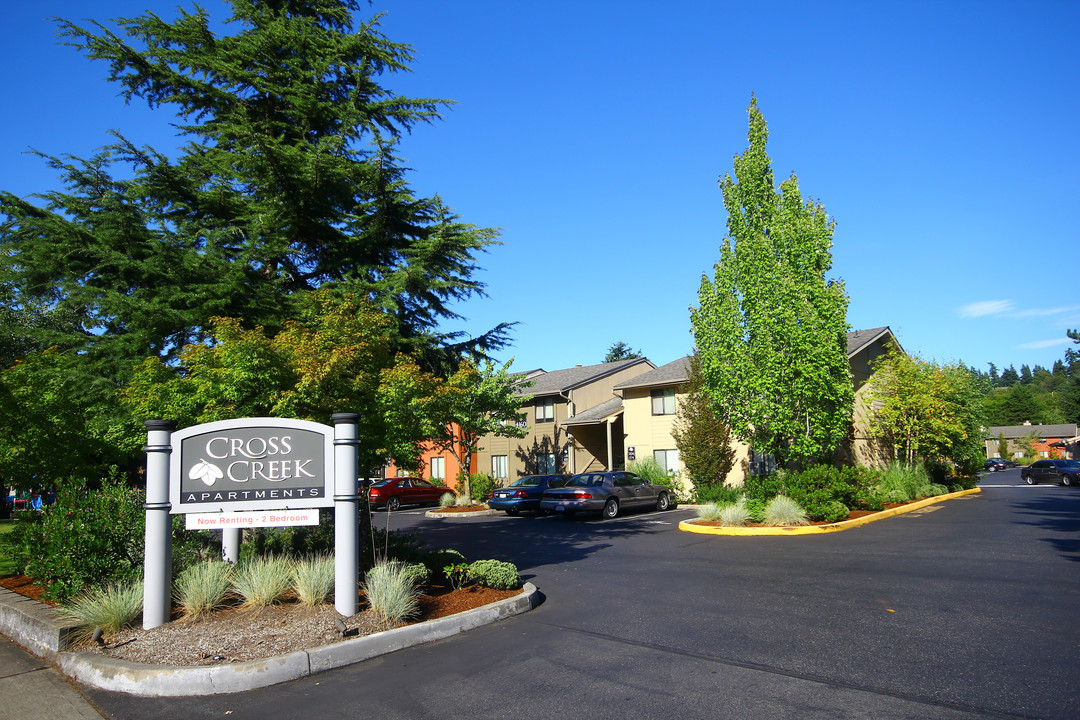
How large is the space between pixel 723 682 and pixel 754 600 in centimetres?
331

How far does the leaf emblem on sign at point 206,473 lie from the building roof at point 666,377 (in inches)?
849

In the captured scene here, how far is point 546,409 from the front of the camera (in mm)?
34250

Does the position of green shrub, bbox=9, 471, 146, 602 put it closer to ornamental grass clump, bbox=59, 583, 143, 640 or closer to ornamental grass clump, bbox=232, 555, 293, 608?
ornamental grass clump, bbox=59, 583, 143, 640

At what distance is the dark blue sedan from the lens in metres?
24.1

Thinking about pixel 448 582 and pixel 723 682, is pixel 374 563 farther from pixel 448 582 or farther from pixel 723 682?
pixel 723 682

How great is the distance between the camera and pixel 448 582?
9.31 metres

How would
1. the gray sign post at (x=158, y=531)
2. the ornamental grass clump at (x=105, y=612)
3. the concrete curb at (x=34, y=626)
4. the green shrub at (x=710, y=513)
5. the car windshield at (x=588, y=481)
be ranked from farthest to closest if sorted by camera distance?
1. the car windshield at (x=588, y=481)
2. the green shrub at (x=710, y=513)
3. the gray sign post at (x=158, y=531)
4. the ornamental grass clump at (x=105, y=612)
5. the concrete curb at (x=34, y=626)

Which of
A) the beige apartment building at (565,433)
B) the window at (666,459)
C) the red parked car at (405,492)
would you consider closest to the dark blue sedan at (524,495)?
the red parked car at (405,492)

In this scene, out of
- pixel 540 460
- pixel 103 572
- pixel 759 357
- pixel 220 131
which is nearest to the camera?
pixel 103 572

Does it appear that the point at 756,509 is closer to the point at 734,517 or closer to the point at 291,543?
the point at 734,517

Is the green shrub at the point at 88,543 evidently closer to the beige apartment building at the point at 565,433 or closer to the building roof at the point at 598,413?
the building roof at the point at 598,413

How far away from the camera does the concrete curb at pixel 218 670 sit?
564cm

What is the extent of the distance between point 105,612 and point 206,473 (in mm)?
1585

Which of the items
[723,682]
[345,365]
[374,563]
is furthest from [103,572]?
[723,682]
